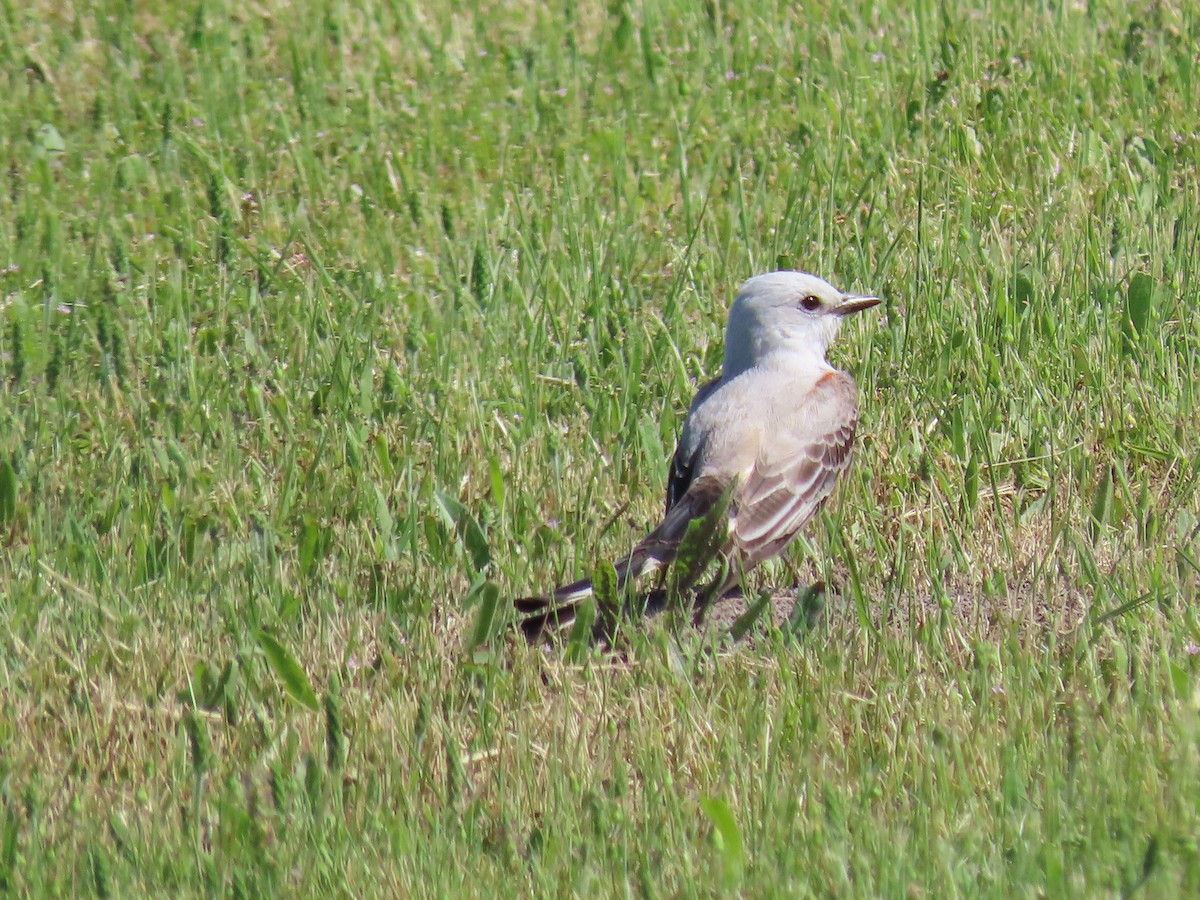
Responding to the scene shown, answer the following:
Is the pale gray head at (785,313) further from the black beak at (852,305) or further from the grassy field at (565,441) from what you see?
the grassy field at (565,441)

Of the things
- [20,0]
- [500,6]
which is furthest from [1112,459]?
[20,0]

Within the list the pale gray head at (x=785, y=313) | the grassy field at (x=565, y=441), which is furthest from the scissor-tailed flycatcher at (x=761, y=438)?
the grassy field at (x=565, y=441)

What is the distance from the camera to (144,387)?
23.0ft

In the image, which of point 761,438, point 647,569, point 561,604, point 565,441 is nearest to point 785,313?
point 761,438

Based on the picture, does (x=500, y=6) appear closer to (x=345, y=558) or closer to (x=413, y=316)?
(x=413, y=316)

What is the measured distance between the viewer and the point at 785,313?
6273 millimetres

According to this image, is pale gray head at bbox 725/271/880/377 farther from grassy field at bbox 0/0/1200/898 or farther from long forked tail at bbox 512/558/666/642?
long forked tail at bbox 512/558/666/642

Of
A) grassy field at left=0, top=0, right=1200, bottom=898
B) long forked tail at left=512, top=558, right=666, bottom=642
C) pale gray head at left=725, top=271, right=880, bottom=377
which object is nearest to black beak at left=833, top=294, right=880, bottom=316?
pale gray head at left=725, top=271, right=880, bottom=377

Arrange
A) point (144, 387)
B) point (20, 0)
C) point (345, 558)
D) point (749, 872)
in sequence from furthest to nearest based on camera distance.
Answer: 1. point (20, 0)
2. point (144, 387)
3. point (345, 558)
4. point (749, 872)

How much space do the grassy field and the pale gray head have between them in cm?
40

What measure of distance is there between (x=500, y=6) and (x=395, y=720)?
257 inches

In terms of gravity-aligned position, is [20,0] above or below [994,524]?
above

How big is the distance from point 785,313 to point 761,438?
579 millimetres

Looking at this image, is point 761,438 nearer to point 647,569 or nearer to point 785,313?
point 785,313
